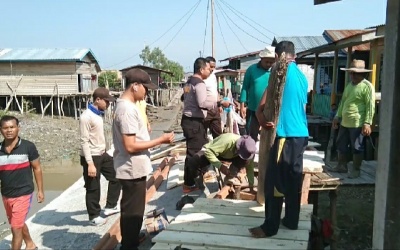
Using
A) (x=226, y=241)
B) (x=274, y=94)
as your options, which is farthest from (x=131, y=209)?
(x=274, y=94)

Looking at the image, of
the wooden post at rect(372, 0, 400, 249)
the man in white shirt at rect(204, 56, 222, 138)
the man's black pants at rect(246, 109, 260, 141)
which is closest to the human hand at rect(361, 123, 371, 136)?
the man's black pants at rect(246, 109, 260, 141)

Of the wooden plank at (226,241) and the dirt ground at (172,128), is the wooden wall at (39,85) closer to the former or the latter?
the dirt ground at (172,128)

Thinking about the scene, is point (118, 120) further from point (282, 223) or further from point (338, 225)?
point (338, 225)

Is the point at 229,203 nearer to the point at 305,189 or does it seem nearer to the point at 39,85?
the point at 305,189

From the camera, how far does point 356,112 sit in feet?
20.1

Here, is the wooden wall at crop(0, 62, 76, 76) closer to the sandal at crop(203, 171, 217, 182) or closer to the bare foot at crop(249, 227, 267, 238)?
the sandal at crop(203, 171, 217, 182)

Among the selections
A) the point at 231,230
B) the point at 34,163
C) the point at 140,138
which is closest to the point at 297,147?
the point at 231,230

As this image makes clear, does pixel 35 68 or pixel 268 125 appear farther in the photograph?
pixel 35 68

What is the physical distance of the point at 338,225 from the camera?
5566 millimetres

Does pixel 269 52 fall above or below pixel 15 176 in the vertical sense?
above

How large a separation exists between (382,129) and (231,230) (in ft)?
5.13

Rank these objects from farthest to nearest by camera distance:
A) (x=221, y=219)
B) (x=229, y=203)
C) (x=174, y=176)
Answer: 1. (x=174, y=176)
2. (x=229, y=203)
3. (x=221, y=219)

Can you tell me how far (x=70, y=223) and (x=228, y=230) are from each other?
2.74 m

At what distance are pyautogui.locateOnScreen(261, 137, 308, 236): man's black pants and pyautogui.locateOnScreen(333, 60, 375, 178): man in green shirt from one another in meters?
3.41
